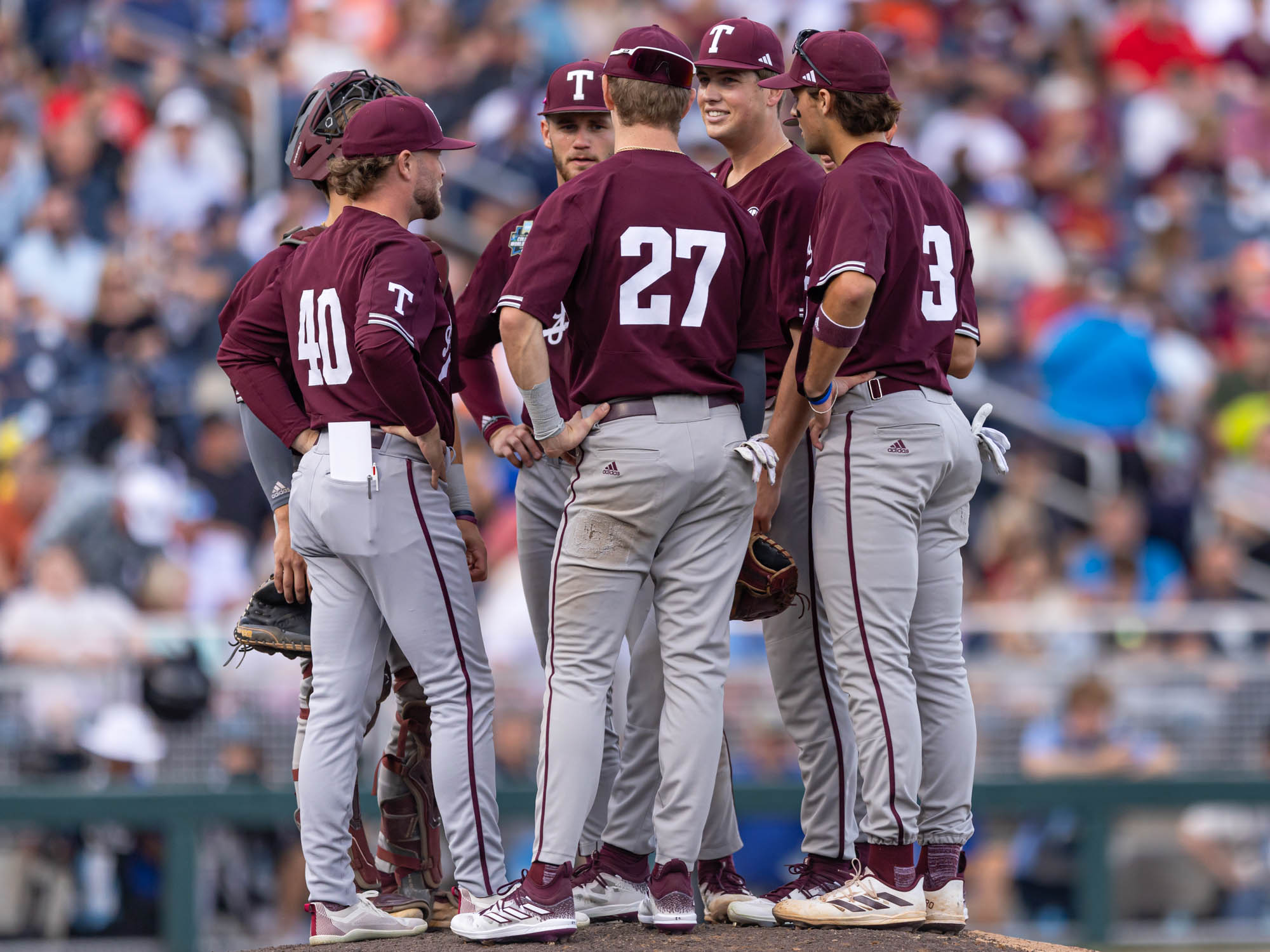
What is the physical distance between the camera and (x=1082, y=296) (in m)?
10.5

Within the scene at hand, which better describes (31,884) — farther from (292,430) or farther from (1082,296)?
(1082,296)

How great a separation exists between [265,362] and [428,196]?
654 millimetres


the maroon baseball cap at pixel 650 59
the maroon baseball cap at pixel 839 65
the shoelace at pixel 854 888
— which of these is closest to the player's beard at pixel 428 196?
the maroon baseball cap at pixel 650 59

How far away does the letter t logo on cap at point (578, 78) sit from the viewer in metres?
4.91

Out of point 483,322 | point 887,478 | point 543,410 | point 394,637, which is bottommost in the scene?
point 394,637

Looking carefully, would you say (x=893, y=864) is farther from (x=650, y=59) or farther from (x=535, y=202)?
(x=535, y=202)

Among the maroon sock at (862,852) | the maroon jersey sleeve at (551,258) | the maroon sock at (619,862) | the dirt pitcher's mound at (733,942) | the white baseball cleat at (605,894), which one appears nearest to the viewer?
the maroon jersey sleeve at (551,258)

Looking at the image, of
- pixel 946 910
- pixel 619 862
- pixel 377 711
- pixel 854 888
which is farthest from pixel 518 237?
pixel 946 910

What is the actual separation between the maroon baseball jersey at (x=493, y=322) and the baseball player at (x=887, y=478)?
73 centimetres

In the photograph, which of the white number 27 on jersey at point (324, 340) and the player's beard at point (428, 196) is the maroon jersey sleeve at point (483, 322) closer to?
Answer: the player's beard at point (428, 196)

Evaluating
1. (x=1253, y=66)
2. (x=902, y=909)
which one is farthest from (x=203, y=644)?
(x=1253, y=66)

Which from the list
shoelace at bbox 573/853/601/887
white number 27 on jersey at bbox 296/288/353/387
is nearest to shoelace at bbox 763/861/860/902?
shoelace at bbox 573/853/601/887

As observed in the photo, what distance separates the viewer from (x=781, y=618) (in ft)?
15.6

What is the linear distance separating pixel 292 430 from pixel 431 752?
0.96 meters
